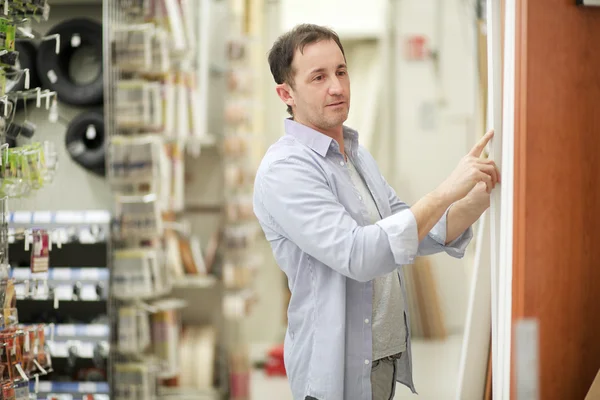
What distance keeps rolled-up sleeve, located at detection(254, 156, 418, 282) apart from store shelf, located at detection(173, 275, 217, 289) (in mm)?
3405

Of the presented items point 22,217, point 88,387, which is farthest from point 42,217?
point 88,387

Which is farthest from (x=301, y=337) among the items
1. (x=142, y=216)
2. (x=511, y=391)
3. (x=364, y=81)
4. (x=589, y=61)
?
(x=364, y=81)

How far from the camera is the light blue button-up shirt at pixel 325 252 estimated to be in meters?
1.90

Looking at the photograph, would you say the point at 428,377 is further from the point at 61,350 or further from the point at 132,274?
the point at 61,350

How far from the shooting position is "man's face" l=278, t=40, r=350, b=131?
6.83 feet

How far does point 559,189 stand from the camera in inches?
80.0

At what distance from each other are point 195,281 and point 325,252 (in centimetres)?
360

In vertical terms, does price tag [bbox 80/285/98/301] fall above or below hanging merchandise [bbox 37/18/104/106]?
below

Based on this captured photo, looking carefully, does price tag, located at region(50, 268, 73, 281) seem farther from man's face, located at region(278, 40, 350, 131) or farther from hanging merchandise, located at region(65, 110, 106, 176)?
man's face, located at region(278, 40, 350, 131)

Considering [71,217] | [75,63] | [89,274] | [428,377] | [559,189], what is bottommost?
[428,377]

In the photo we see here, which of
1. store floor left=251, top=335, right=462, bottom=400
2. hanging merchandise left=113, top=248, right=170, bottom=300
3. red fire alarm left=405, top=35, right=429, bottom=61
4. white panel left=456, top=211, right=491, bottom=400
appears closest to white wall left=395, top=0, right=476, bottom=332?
red fire alarm left=405, top=35, right=429, bottom=61

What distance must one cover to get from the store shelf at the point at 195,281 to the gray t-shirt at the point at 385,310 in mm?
3341

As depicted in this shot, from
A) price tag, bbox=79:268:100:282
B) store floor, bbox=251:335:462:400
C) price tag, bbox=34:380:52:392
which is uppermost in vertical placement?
price tag, bbox=79:268:100:282

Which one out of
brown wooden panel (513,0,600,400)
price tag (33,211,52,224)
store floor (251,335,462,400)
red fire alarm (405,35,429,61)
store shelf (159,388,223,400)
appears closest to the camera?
brown wooden panel (513,0,600,400)
